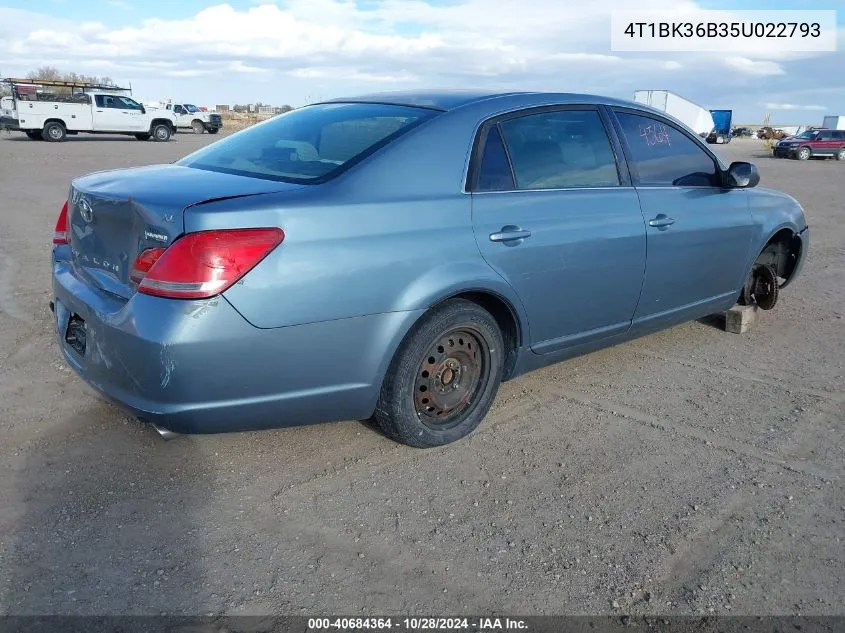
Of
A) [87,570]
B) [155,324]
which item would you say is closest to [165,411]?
[155,324]

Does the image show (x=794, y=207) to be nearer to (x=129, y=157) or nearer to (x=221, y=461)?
(x=221, y=461)

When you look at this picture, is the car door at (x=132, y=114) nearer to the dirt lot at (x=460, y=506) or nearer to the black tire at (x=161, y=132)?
the black tire at (x=161, y=132)

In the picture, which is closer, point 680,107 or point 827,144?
point 827,144

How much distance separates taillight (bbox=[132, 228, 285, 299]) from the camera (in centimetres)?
247

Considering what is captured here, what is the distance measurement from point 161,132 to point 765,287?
28.7 meters

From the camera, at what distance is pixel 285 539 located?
263cm

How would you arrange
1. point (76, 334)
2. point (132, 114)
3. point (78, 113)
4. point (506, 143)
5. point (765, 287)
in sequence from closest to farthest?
1. point (76, 334)
2. point (506, 143)
3. point (765, 287)
4. point (78, 113)
5. point (132, 114)

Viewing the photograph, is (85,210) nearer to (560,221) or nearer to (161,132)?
(560,221)

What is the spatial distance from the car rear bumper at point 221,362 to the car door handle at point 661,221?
5.80 feet

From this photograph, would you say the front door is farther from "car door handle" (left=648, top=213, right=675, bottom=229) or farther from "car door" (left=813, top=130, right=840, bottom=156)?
"car door" (left=813, top=130, right=840, bottom=156)

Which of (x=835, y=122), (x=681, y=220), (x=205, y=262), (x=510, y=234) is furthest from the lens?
(x=835, y=122)

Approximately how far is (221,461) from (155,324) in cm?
92

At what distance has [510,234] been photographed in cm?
326

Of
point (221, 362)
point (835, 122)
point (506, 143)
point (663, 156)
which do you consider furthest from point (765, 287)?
point (835, 122)
